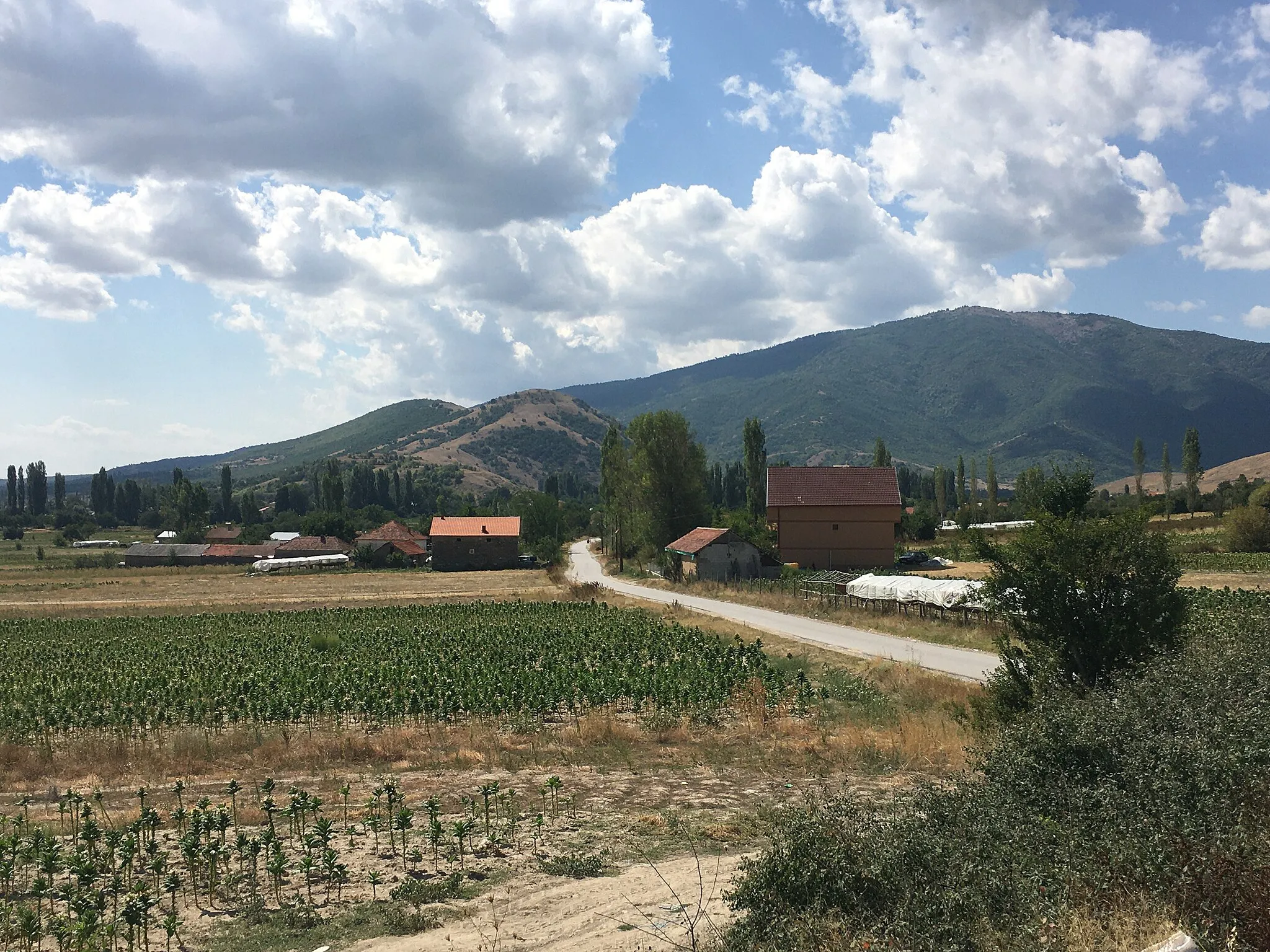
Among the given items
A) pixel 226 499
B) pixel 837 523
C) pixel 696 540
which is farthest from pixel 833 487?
pixel 226 499

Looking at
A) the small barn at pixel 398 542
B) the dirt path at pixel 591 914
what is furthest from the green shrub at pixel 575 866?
the small barn at pixel 398 542

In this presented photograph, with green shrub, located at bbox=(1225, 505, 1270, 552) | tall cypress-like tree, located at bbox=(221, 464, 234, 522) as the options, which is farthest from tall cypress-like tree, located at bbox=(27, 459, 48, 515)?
green shrub, located at bbox=(1225, 505, 1270, 552)

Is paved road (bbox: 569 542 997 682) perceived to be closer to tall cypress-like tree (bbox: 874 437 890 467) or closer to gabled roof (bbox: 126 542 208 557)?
tall cypress-like tree (bbox: 874 437 890 467)

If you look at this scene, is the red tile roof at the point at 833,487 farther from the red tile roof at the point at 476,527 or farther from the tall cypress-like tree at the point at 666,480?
the red tile roof at the point at 476,527

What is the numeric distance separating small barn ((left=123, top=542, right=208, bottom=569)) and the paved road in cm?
7970

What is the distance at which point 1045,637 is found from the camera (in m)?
12.9

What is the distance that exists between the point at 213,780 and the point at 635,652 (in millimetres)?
15577

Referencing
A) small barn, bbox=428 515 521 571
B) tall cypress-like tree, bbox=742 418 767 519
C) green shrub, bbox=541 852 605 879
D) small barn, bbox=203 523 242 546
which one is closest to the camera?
green shrub, bbox=541 852 605 879

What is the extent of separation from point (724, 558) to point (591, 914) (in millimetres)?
49276

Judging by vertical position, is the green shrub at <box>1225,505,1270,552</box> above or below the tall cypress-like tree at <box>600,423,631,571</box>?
below

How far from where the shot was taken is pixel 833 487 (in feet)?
205

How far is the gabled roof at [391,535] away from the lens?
114 metres

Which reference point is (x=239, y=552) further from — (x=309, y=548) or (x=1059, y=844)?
(x=1059, y=844)

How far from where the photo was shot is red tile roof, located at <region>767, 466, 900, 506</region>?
61.5m
